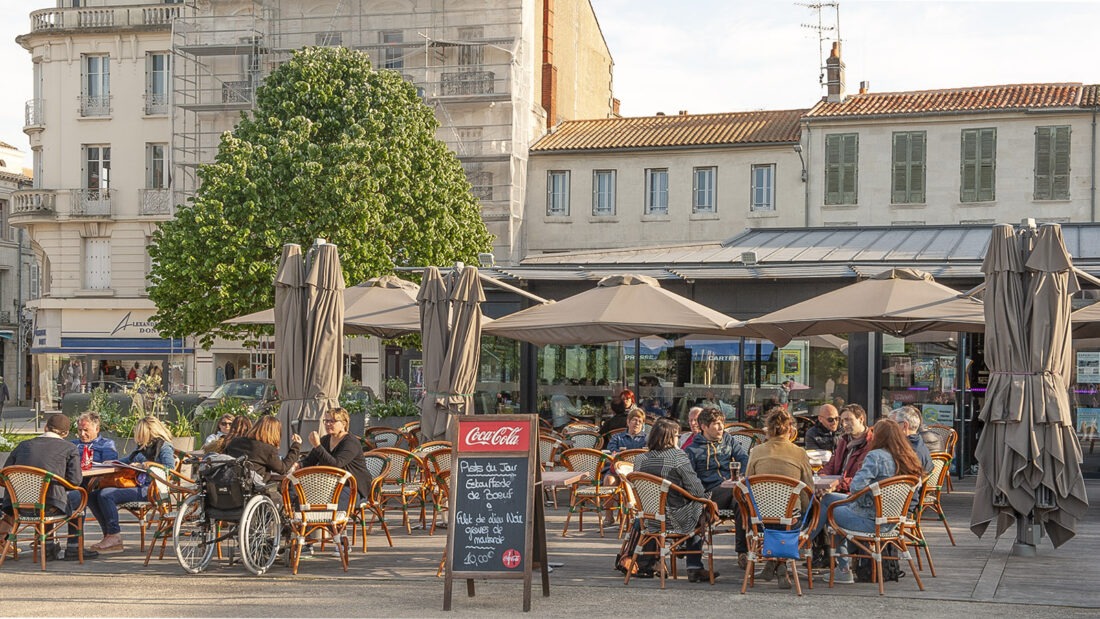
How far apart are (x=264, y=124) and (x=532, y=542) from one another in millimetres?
26077

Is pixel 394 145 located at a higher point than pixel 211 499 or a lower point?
higher

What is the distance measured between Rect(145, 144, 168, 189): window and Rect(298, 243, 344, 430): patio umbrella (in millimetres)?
34599

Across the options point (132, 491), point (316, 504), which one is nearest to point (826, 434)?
point (316, 504)

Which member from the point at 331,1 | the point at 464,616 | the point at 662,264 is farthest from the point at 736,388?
the point at 331,1

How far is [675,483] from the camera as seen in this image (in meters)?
10.1

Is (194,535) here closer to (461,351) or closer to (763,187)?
(461,351)

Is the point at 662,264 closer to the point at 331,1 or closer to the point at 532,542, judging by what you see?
the point at 532,542

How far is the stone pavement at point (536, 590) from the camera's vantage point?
890 centimetres

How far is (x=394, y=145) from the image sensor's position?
33.9m

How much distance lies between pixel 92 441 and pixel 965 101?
3112 centimetres

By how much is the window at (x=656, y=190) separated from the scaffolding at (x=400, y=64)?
4180 millimetres

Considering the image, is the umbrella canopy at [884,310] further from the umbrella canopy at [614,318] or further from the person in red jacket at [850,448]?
the person in red jacket at [850,448]

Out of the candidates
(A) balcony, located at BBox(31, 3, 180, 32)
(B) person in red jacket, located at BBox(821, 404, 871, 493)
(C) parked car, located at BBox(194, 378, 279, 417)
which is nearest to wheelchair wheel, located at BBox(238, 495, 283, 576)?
(B) person in red jacket, located at BBox(821, 404, 871, 493)

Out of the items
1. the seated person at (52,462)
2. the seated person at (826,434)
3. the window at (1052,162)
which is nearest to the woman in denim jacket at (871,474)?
the seated person at (826,434)
